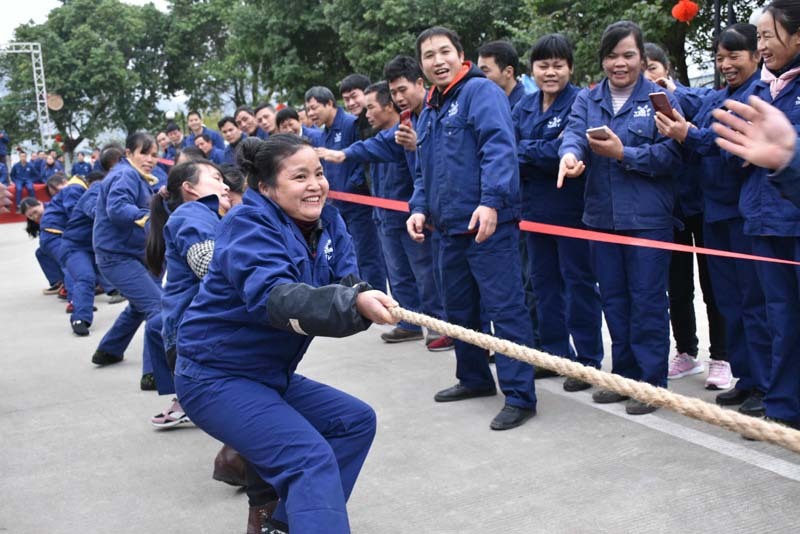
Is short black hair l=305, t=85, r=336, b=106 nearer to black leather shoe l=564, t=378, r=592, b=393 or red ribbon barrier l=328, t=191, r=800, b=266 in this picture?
red ribbon barrier l=328, t=191, r=800, b=266

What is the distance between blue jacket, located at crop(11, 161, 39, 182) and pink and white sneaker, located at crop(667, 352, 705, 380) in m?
26.5

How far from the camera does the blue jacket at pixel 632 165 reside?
169 inches

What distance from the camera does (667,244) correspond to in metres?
4.36

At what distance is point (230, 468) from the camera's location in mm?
3795

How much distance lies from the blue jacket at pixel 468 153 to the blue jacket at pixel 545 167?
0.49 m

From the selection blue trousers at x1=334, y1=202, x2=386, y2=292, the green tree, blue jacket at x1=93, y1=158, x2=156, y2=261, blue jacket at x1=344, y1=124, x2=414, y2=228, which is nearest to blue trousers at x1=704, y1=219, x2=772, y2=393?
blue jacket at x1=344, y1=124, x2=414, y2=228

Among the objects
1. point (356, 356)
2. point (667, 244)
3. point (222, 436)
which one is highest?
point (667, 244)

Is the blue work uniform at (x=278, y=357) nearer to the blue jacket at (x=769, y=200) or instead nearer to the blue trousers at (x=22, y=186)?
the blue jacket at (x=769, y=200)

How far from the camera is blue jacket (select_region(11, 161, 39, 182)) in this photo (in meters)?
27.8

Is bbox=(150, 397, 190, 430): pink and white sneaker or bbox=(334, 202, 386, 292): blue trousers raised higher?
bbox=(334, 202, 386, 292): blue trousers

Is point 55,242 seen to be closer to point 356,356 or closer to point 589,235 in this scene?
point 356,356

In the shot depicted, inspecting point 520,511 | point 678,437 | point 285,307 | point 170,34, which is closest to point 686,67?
point 678,437

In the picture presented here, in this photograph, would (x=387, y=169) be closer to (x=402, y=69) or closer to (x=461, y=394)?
(x=402, y=69)

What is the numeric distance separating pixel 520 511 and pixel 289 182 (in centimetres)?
161
